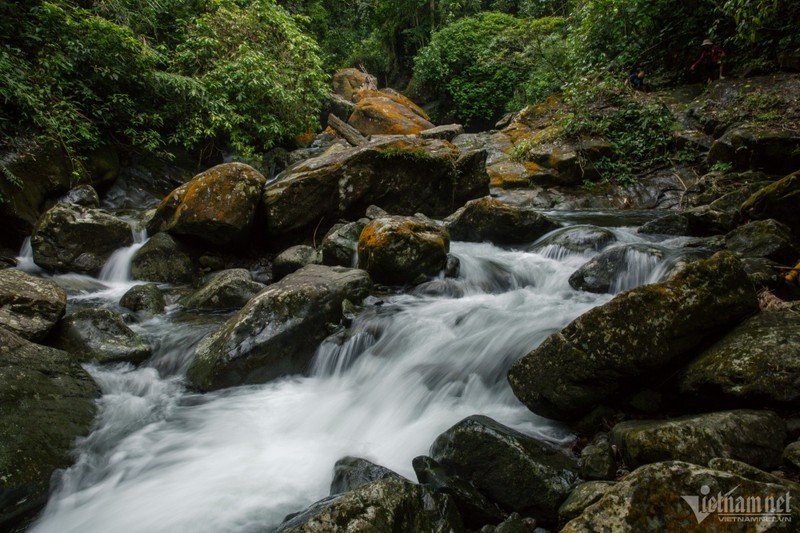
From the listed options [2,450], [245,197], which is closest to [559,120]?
[245,197]

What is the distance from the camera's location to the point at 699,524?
1728 millimetres

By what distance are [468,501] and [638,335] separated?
1.67 metres

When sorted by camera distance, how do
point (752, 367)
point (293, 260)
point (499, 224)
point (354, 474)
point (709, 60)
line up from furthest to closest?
1. point (709, 60)
2. point (499, 224)
3. point (293, 260)
4. point (354, 474)
5. point (752, 367)

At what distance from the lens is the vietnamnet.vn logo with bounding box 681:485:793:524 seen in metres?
1.67

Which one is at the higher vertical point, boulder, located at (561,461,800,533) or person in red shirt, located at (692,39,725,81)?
person in red shirt, located at (692,39,725,81)

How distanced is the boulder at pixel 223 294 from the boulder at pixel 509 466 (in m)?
4.50

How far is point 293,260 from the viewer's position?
7453 millimetres

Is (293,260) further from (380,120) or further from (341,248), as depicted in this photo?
(380,120)

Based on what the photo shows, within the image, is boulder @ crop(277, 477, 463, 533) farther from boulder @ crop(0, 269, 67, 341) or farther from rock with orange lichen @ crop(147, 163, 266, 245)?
rock with orange lichen @ crop(147, 163, 266, 245)

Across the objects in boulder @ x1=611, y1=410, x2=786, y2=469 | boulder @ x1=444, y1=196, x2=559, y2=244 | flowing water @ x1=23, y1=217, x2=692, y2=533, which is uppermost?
boulder @ x1=444, y1=196, x2=559, y2=244

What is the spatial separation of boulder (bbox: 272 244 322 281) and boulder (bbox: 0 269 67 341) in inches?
122

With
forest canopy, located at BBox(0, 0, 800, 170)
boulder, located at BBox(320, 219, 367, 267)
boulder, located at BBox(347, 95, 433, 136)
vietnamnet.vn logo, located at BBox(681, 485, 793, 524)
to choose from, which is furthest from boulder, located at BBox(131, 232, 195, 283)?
boulder, located at BBox(347, 95, 433, 136)

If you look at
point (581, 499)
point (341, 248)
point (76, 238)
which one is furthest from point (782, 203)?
point (76, 238)

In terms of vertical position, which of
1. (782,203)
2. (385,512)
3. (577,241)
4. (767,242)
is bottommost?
(385,512)
